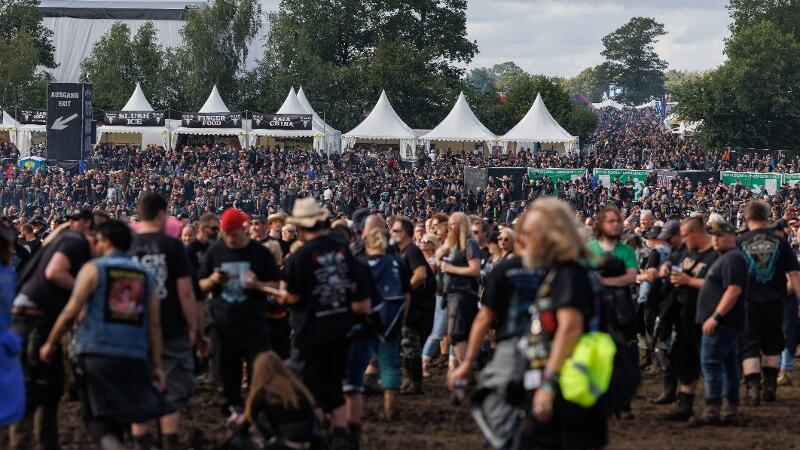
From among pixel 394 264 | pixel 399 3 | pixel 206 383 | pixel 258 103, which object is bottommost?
pixel 206 383

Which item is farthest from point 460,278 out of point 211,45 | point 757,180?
point 211,45

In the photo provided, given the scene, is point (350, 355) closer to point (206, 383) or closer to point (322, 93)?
point (206, 383)

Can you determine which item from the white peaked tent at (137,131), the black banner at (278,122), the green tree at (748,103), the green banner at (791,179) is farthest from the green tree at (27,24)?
the green banner at (791,179)

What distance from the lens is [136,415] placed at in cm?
750

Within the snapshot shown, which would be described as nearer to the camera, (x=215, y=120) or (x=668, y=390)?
(x=668, y=390)

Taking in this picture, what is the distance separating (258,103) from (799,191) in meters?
44.0

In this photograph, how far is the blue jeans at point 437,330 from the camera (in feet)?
42.6

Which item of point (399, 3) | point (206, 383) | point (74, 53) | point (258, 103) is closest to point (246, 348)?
point (206, 383)

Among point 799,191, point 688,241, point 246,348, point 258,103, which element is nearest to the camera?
point 246,348

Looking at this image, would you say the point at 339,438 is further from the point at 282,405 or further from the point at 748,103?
the point at 748,103

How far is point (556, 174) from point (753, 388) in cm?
3217

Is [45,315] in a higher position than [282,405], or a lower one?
higher

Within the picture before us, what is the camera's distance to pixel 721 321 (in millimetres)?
10250

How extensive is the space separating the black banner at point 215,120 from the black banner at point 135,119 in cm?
188
